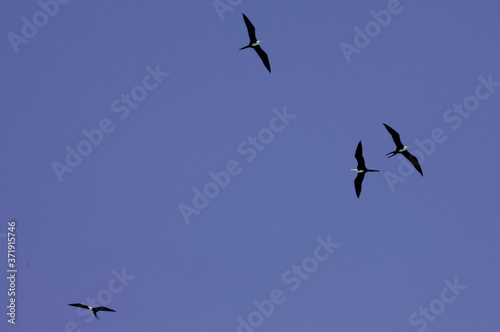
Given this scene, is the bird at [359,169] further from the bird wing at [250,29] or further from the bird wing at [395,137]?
the bird wing at [250,29]

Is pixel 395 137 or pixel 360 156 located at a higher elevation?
pixel 360 156

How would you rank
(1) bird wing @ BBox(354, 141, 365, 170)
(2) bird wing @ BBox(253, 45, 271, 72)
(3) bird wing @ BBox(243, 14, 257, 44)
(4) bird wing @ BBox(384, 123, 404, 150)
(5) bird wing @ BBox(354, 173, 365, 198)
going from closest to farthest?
(4) bird wing @ BBox(384, 123, 404, 150), (1) bird wing @ BBox(354, 141, 365, 170), (3) bird wing @ BBox(243, 14, 257, 44), (5) bird wing @ BBox(354, 173, 365, 198), (2) bird wing @ BBox(253, 45, 271, 72)

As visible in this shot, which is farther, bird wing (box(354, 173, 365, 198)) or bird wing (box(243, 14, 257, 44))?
bird wing (box(354, 173, 365, 198))

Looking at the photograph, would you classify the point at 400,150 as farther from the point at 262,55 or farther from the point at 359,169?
the point at 262,55

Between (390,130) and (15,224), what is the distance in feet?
72.5

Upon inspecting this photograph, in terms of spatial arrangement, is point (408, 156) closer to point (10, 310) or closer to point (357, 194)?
point (357, 194)

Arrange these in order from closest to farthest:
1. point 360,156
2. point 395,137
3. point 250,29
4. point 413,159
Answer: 1. point 395,137
2. point 413,159
3. point 360,156
4. point 250,29

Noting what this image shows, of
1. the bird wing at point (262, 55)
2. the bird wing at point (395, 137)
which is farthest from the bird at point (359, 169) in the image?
the bird wing at point (262, 55)

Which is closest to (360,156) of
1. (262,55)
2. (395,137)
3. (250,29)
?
(395,137)

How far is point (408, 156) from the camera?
40.2 metres

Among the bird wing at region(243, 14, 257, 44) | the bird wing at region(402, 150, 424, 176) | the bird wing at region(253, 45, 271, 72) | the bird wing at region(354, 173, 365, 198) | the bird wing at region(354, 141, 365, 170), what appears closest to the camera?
the bird wing at region(402, 150, 424, 176)

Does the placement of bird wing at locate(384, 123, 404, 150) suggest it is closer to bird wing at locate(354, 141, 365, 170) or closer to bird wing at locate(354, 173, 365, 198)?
bird wing at locate(354, 141, 365, 170)

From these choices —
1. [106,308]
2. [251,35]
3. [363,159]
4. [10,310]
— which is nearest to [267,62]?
[251,35]

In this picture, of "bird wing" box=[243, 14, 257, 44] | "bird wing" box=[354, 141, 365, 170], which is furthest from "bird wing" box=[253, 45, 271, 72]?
"bird wing" box=[354, 141, 365, 170]
